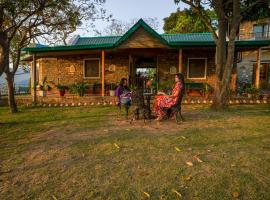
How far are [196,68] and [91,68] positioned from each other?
699 cm

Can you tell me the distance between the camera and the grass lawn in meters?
3.49

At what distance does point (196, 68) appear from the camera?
15.7 m

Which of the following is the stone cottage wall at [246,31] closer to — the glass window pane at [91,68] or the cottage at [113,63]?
the cottage at [113,63]

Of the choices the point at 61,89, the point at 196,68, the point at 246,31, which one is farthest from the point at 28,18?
the point at 246,31

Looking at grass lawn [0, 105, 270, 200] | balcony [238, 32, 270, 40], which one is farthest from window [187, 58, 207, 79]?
balcony [238, 32, 270, 40]

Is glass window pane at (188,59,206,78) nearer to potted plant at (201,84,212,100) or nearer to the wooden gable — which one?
potted plant at (201,84,212,100)

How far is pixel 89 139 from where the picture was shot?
6141 mm

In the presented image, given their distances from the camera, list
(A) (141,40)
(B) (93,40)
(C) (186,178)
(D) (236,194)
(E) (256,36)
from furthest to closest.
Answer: (E) (256,36)
(B) (93,40)
(A) (141,40)
(C) (186,178)
(D) (236,194)

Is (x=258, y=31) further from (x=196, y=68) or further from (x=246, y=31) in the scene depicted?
(x=196, y=68)

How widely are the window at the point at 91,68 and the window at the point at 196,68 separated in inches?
239

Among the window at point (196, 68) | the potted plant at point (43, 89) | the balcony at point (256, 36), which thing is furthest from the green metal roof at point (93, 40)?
the balcony at point (256, 36)

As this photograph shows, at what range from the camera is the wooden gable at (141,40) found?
1301cm

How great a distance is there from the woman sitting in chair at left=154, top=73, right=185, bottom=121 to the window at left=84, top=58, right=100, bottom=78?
9274 millimetres

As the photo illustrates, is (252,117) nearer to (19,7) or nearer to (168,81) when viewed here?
(168,81)
